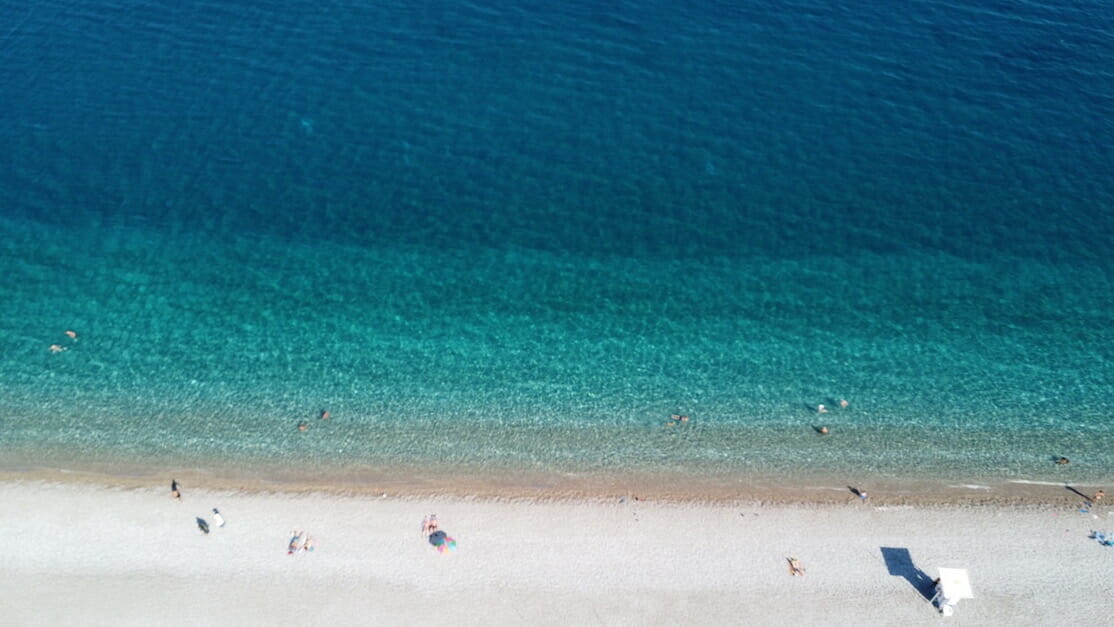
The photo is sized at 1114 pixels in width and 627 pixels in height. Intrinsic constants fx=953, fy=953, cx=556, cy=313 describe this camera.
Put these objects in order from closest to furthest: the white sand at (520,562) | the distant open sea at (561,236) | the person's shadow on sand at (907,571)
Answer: the white sand at (520,562) < the person's shadow on sand at (907,571) < the distant open sea at (561,236)

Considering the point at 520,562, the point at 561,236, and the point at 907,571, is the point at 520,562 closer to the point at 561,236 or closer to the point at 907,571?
the point at 907,571

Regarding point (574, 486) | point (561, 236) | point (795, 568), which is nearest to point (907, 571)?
point (795, 568)

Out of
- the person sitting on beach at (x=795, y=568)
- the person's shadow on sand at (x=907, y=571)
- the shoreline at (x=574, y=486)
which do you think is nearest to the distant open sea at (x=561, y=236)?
the shoreline at (x=574, y=486)

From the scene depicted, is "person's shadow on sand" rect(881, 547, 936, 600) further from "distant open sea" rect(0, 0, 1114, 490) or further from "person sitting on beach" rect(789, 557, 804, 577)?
"distant open sea" rect(0, 0, 1114, 490)

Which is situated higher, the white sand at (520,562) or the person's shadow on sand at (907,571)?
the person's shadow on sand at (907,571)

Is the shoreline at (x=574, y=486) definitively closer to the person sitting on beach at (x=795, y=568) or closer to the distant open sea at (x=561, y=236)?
the distant open sea at (x=561, y=236)

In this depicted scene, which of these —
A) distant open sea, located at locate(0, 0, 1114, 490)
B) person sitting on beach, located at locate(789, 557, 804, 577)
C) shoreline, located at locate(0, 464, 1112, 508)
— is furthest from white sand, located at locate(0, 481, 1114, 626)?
distant open sea, located at locate(0, 0, 1114, 490)

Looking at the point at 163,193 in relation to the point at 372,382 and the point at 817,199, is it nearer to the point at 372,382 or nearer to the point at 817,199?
the point at 372,382
